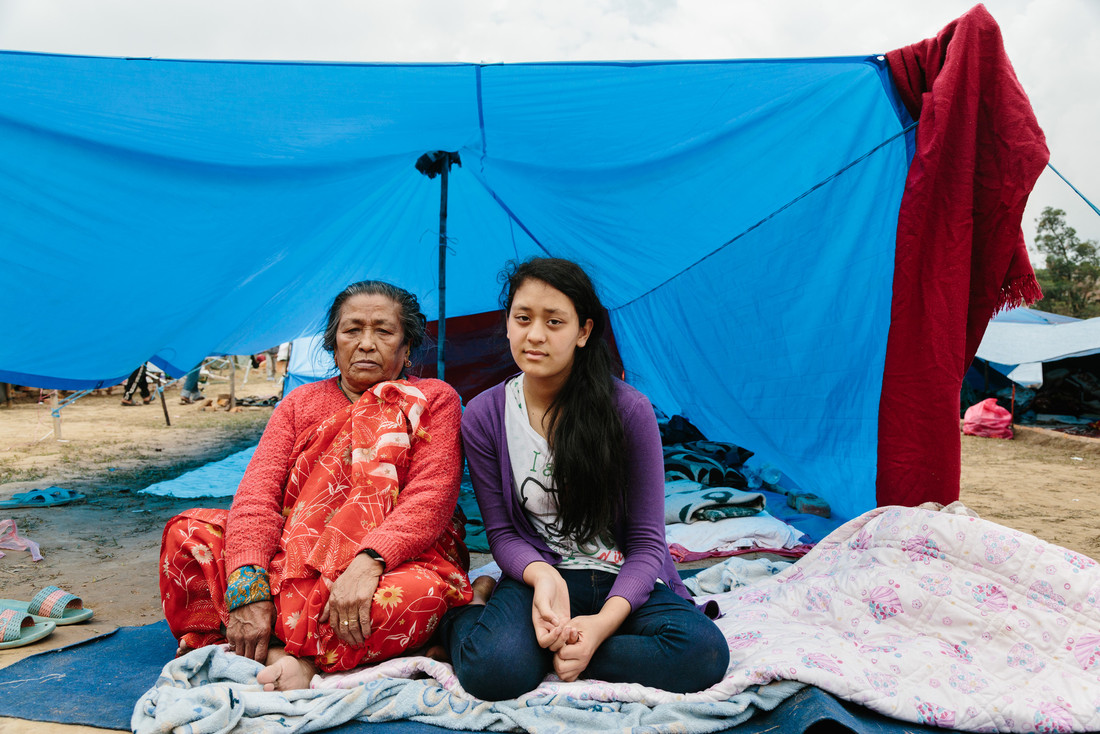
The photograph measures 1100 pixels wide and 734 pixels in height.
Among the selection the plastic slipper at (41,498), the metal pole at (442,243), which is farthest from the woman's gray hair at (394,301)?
the plastic slipper at (41,498)

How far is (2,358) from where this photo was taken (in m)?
3.17

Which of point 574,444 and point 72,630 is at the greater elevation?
point 574,444

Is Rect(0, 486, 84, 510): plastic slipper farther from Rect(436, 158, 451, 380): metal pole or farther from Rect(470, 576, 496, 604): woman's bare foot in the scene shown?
Rect(470, 576, 496, 604): woman's bare foot

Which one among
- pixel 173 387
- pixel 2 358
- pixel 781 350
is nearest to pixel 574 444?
pixel 781 350

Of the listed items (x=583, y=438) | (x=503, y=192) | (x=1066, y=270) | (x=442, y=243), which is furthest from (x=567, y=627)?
(x=1066, y=270)

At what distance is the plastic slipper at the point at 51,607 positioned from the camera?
1992 mm

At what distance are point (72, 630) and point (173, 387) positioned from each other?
Answer: 1283cm

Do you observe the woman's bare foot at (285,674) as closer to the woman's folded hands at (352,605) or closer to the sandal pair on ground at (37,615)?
the woman's folded hands at (352,605)

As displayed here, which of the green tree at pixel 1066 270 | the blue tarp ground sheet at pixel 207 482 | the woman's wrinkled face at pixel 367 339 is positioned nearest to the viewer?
the woman's wrinkled face at pixel 367 339

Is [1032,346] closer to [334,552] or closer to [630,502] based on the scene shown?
[630,502]

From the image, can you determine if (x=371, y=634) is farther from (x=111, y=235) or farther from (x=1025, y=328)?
(x=1025, y=328)

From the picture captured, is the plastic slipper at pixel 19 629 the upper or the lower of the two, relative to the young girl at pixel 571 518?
lower

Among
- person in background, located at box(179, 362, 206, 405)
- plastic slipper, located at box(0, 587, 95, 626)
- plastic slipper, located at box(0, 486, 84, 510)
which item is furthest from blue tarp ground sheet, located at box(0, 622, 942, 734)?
person in background, located at box(179, 362, 206, 405)

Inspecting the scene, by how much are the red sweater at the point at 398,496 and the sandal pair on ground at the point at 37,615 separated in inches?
27.7
